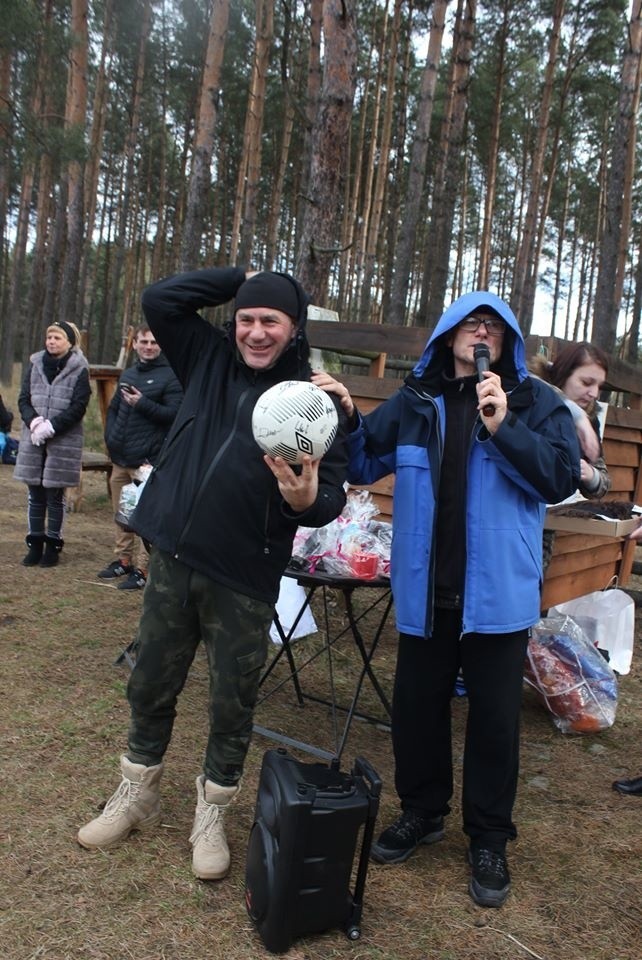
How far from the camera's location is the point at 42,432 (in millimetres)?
5277

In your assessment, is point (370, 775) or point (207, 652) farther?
point (207, 652)

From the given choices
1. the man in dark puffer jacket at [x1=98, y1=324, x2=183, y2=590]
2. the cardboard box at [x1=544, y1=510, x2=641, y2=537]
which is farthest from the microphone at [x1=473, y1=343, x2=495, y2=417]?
the man in dark puffer jacket at [x1=98, y1=324, x2=183, y2=590]

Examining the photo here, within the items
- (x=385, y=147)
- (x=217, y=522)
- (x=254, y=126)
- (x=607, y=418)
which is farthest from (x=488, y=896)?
(x=385, y=147)

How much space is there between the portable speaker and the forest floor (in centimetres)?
8

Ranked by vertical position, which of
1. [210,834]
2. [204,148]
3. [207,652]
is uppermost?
[204,148]

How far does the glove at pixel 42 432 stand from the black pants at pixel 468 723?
3.67 m

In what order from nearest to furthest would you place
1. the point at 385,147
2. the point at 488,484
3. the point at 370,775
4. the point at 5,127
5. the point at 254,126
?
the point at 370,775, the point at 488,484, the point at 5,127, the point at 254,126, the point at 385,147

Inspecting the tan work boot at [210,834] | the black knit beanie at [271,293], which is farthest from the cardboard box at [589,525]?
the tan work boot at [210,834]

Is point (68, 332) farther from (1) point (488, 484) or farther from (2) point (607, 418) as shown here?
(1) point (488, 484)

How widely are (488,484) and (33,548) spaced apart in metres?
4.44

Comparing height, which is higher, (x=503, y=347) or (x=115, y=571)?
(x=503, y=347)

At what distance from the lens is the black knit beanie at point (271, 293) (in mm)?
2115

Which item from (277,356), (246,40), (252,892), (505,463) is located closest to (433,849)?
(252,892)

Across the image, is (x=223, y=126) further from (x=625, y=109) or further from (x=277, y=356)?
(x=277, y=356)
